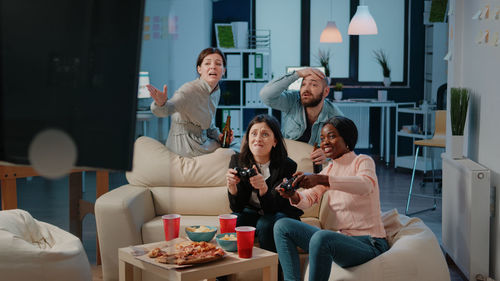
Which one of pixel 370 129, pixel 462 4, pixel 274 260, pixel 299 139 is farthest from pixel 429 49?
pixel 274 260

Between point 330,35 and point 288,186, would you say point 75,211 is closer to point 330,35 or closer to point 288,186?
point 288,186

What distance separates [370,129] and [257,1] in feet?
7.31

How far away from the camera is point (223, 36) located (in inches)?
271

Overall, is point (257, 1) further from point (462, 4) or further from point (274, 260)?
point (274, 260)

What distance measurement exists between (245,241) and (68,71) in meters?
1.86

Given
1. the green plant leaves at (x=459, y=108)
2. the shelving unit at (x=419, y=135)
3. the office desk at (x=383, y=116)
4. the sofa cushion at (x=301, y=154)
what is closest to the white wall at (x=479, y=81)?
the green plant leaves at (x=459, y=108)

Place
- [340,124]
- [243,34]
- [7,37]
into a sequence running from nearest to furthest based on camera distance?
[7,37] → [340,124] → [243,34]

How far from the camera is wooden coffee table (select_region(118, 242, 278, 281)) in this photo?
205cm

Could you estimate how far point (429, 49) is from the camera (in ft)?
23.8

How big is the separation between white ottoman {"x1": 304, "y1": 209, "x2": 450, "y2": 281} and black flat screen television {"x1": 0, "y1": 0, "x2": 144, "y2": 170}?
2.07 meters

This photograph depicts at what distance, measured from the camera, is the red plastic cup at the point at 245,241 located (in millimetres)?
2219

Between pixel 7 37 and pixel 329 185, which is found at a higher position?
pixel 7 37

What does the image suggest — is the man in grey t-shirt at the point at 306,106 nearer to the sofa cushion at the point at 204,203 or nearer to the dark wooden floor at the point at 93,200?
the sofa cushion at the point at 204,203

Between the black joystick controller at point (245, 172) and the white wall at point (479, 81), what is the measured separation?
3.77 ft
